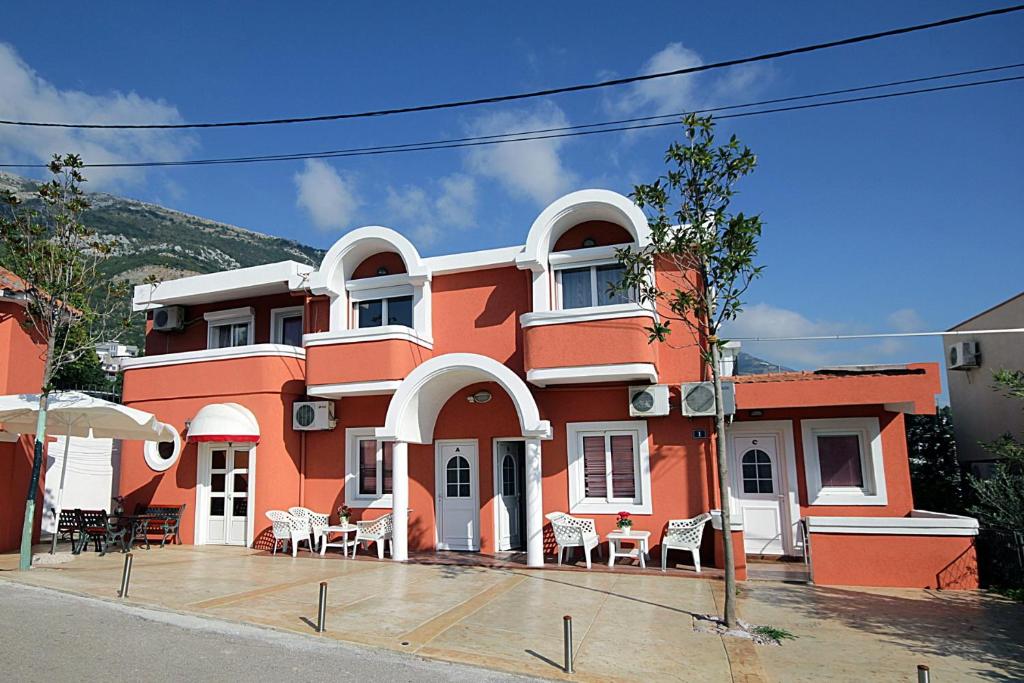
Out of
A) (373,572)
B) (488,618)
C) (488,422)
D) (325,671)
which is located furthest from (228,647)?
(488,422)

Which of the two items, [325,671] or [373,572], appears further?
[373,572]

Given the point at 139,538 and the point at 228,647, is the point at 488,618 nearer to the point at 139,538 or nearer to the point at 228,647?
the point at 228,647

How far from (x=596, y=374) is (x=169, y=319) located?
12252mm

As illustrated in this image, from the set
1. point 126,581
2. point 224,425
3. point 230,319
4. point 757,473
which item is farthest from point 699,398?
point 230,319

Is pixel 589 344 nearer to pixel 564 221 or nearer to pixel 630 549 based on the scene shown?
pixel 564 221

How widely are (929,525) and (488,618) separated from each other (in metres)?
7.20

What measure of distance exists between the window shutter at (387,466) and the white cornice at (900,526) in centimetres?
864

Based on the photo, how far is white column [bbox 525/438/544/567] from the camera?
12984 millimetres

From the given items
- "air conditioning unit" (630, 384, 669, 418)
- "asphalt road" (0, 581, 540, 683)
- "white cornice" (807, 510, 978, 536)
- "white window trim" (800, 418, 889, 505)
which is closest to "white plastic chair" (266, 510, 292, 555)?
"asphalt road" (0, 581, 540, 683)

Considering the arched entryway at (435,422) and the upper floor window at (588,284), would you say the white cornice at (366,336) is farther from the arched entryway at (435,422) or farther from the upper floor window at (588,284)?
the upper floor window at (588,284)

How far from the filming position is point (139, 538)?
15.5 metres

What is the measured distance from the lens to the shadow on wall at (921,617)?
7848mm

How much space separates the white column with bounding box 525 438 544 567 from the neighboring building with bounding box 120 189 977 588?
4cm

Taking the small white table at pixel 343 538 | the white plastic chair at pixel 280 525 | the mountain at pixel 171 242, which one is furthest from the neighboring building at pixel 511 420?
the mountain at pixel 171 242
